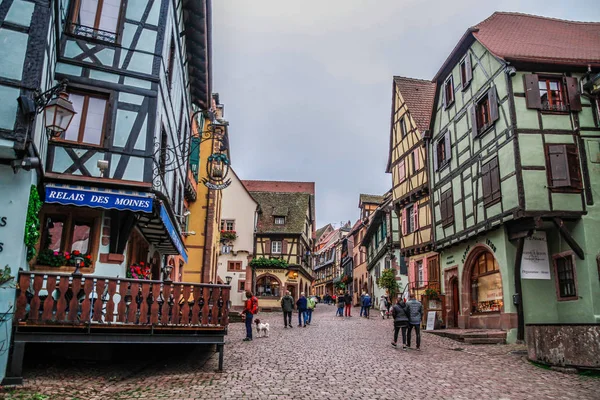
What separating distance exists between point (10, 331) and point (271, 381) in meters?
4.62

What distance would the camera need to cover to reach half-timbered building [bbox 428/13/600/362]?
54.5 ft

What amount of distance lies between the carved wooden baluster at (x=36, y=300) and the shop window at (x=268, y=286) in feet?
111

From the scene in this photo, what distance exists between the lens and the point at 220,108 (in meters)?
31.5

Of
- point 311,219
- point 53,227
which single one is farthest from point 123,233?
point 311,219

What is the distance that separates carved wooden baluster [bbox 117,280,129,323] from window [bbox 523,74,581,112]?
14454 mm

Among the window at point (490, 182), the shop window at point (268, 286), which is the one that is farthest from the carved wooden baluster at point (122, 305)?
the shop window at point (268, 286)

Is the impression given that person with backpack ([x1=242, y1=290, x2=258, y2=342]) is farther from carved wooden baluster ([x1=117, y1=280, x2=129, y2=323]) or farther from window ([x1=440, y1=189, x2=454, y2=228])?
window ([x1=440, y1=189, x2=454, y2=228])

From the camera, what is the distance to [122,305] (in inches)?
382

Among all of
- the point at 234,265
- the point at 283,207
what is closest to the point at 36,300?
the point at 234,265

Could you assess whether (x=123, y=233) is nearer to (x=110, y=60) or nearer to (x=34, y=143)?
(x=34, y=143)

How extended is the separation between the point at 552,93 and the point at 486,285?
7556 mm

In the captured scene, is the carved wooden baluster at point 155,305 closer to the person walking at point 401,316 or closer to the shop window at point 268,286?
the person walking at point 401,316

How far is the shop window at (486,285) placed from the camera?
19.1 m

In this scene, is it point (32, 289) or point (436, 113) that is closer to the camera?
point (32, 289)
